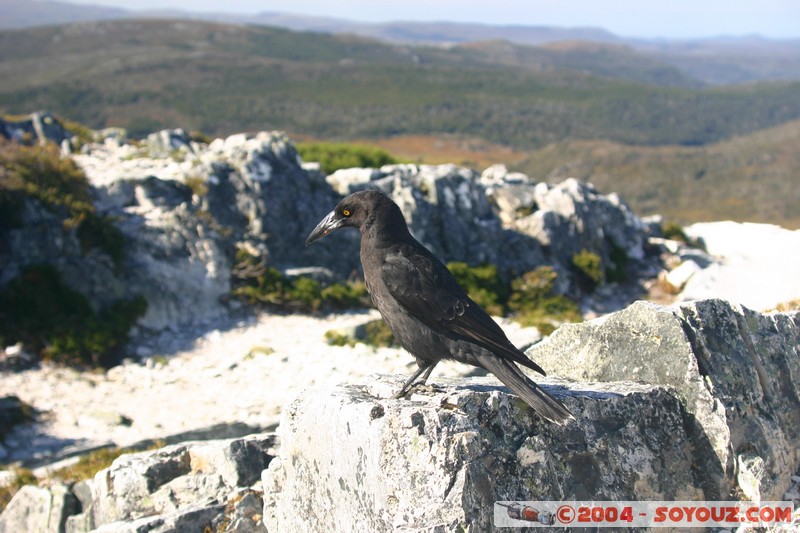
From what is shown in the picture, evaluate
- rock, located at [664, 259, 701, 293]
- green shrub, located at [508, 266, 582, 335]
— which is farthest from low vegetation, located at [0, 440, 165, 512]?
rock, located at [664, 259, 701, 293]

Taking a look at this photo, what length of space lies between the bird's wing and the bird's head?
43 centimetres

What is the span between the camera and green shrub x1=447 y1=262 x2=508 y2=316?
57.6ft

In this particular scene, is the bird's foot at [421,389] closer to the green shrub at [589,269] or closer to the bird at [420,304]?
the bird at [420,304]

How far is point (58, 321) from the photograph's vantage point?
13641mm

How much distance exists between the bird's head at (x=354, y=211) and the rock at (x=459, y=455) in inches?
49.9

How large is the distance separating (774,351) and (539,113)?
125m

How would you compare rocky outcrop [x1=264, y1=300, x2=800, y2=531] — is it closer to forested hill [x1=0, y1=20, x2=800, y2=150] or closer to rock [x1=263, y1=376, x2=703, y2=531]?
rock [x1=263, y1=376, x2=703, y2=531]

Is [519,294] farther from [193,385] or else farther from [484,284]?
[193,385]

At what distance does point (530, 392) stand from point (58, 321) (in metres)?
12.0

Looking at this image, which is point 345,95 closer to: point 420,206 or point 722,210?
point 722,210

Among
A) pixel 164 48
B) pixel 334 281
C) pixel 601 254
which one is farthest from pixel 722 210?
pixel 164 48

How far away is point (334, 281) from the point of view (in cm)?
1736

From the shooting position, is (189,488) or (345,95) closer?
(189,488)

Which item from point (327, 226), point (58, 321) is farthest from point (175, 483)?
point (58, 321)
